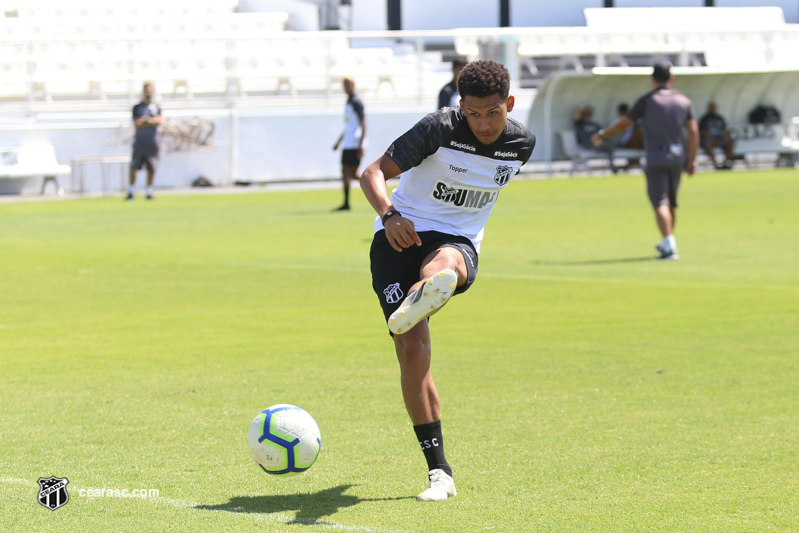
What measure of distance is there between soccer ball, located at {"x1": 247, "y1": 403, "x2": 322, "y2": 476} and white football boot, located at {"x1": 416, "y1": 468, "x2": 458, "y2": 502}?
516 mm

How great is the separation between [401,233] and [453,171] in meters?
0.55

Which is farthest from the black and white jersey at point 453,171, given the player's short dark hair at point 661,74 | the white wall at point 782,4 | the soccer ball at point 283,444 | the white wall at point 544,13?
the white wall at point 782,4

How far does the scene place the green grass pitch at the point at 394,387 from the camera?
446 centimetres

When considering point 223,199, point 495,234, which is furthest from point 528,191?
Answer: point 495,234

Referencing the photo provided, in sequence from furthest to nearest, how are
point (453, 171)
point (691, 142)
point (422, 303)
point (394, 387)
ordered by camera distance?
point (691, 142)
point (394, 387)
point (453, 171)
point (422, 303)

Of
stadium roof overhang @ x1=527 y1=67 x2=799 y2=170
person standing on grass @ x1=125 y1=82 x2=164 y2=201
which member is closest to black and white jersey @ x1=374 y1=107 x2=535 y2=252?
person standing on grass @ x1=125 y1=82 x2=164 y2=201

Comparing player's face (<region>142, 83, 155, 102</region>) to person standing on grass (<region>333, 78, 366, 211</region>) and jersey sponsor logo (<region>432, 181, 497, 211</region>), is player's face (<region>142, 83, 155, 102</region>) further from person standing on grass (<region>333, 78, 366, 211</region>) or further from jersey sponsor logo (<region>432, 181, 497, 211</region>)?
jersey sponsor logo (<region>432, 181, 497, 211</region>)

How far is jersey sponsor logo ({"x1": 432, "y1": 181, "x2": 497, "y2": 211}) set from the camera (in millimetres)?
5050

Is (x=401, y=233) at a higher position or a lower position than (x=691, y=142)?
higher

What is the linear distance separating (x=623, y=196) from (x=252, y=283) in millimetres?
12396

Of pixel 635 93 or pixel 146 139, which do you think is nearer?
pixel 146 139

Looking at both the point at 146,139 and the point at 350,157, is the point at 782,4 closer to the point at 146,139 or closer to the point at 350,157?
the point at 146,139

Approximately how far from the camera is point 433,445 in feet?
15.6

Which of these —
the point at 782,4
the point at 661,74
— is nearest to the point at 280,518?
the point at 661,74
